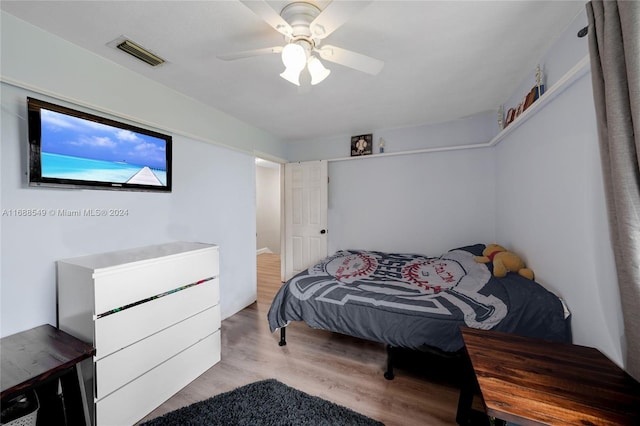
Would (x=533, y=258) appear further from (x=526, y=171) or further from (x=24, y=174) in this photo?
(x=24, y=174)

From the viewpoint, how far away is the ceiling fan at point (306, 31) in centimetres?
104

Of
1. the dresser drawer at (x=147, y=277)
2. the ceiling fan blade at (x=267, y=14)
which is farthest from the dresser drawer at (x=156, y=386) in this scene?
the ceiling fan blade at (x=267, y=14)

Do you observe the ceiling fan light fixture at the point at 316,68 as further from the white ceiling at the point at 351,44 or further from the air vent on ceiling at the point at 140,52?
the air vent on ceiling at the point at 140,52

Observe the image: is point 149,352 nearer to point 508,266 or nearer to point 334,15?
point 334,15

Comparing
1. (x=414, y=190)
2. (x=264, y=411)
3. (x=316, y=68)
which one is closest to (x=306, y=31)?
(x=316, y=68)

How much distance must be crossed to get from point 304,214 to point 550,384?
3.31m

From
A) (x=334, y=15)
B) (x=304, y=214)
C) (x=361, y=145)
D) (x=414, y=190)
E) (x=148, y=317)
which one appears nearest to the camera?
(x=334, y=15)

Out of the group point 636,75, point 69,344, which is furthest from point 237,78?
point 636,75

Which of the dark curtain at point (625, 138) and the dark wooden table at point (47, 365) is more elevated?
the dark curtain at point (625, 138)

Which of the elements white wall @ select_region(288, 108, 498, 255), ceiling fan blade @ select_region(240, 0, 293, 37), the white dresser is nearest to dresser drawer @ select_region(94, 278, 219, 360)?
the white dresser

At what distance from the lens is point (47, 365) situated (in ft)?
3.65

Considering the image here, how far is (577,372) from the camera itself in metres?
1.00

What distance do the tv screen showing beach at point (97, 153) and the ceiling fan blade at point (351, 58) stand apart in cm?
161

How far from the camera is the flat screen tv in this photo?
138cm
